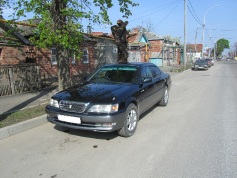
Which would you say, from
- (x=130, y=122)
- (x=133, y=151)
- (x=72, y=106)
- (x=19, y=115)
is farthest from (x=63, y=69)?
(x=133, y=151)

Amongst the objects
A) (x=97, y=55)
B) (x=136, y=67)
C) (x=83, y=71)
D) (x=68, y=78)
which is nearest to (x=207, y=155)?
(x=136, y=67)

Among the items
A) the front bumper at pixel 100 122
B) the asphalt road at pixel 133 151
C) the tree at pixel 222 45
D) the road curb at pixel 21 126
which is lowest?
the asphalt road at pixel 133 151

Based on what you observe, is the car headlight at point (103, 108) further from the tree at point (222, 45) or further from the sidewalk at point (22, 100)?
the tree at point (222, 45)

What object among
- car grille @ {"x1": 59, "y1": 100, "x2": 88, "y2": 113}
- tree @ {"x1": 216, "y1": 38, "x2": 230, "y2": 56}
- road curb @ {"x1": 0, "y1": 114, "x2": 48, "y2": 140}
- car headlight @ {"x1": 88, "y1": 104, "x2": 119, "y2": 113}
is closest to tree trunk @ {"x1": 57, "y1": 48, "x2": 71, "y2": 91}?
road curb @ {"x1": 0, "y1": 114, "x2": 48, "y2": 140}

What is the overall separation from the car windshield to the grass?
1742 millimetres

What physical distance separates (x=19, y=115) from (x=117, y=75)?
2.76 metres

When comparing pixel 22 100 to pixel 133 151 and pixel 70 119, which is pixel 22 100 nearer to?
pixel 70 119

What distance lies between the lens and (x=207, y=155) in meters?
4.16

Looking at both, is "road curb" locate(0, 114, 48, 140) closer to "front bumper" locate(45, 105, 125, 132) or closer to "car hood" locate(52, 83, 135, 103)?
"car hood" locate(52, 83, 135, 103)

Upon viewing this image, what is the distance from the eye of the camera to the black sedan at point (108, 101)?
4594 mm

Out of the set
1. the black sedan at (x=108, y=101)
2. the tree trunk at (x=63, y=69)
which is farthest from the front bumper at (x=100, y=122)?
the tree trunk at (x=63, y=69)

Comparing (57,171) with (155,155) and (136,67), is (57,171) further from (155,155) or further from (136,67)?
(136,67)

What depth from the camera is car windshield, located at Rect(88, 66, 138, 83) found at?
5.93 meters

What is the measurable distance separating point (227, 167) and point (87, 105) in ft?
8.54
